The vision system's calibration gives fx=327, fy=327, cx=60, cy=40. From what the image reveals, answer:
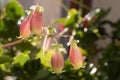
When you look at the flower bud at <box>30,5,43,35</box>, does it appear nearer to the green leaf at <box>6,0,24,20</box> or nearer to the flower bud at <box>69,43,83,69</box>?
the flower bud at <box>69,43,83,69</box>

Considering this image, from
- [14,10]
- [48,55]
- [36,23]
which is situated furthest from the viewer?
[14,10]

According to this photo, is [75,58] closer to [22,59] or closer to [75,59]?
[75,59]

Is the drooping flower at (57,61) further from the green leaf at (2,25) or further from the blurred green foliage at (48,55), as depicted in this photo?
the green leaf at (2,25)

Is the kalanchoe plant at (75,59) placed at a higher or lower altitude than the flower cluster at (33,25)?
lower

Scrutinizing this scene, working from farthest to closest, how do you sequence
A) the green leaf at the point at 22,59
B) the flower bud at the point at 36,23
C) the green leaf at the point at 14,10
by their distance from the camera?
the green leaf at the point at 14,10 → the green leaf at the point at 22,59 → the flower bud at the point at 36,23

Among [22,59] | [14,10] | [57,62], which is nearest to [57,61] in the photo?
[57,62]

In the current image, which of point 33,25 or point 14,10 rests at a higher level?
point 14,10

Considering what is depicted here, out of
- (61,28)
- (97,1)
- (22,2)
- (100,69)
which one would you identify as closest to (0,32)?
(22,2)

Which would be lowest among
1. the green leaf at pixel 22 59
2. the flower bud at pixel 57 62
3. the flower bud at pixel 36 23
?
the flower bud at pixel 57 62

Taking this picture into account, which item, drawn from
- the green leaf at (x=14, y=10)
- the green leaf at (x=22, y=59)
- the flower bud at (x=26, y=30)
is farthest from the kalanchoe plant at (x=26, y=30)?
the green leaf at (x=14, y=10)
